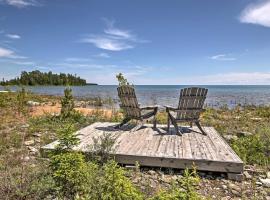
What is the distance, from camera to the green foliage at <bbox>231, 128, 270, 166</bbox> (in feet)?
15.1

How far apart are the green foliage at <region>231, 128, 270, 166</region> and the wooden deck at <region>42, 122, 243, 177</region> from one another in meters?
0.35

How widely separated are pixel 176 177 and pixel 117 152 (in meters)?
1.05

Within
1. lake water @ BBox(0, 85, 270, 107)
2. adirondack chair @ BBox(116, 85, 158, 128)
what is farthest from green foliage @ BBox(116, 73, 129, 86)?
lake water @ BBox(0, 85, 270, 107)

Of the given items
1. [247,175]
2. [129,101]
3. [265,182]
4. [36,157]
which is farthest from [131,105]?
[265,182]

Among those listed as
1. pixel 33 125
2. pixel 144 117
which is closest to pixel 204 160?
pixel 144 117

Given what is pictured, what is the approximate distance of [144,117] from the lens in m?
6.36

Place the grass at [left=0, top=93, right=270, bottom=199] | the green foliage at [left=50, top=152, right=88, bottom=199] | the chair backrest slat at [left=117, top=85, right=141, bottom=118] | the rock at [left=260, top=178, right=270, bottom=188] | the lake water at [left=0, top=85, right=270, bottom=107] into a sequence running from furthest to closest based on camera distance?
the lake water at [left=0, top=85, right=270, bottom=107] → the chair backrest slat at [left=117, top=85, right=141, bottom=118] → the rock at [left=260, top=178, right=270, bottom=188] → the grass at [left=0, top=93, right=270, bottom=199] → the green foliage at [left=50, top=152, right=88, bottom=199]

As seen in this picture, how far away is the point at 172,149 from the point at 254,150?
170 centimetres

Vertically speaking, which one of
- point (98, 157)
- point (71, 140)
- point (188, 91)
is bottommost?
point (98, 157)

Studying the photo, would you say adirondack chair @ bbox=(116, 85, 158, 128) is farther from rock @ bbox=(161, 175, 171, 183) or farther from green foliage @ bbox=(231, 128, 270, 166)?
rock @ bbox=(161, 175, 171, 183)

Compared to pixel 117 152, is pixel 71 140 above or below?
above

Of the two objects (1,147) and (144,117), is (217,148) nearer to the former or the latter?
(144,117)

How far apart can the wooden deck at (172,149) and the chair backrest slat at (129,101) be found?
50 centimetres

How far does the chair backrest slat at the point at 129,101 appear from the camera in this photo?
20.1ft
